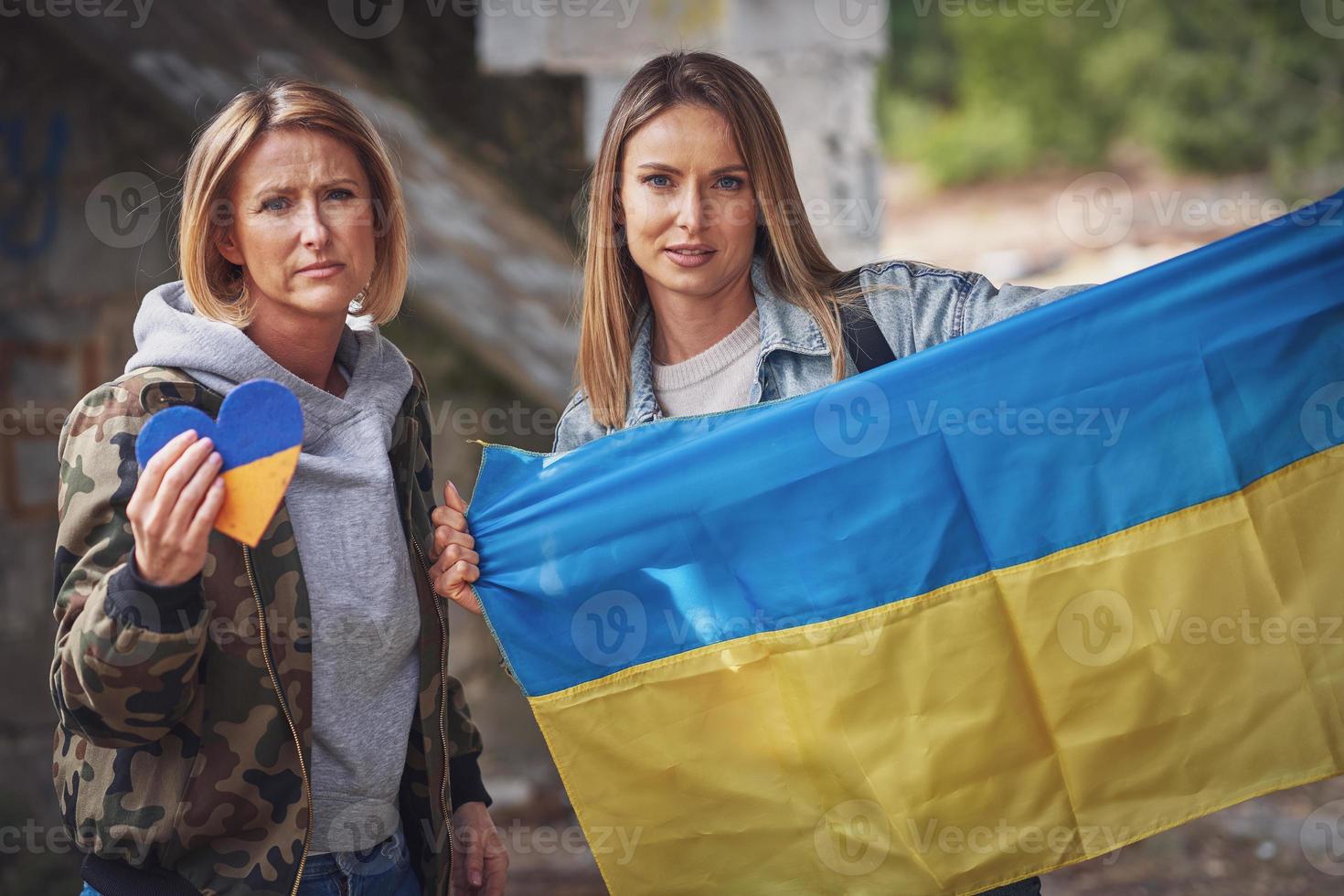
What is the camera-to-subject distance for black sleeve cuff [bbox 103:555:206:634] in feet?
5.94

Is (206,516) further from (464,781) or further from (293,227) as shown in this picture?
(464,781)

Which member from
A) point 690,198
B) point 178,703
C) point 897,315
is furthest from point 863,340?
point 178,703

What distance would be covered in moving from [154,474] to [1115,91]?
1901 centimetres

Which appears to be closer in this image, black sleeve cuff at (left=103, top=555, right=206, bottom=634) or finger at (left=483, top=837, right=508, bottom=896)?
black sleeve cuff at (left=103, top=555, right=206, bottom=634)

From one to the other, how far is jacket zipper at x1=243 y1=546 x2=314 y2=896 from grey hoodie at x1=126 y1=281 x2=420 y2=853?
77 mm

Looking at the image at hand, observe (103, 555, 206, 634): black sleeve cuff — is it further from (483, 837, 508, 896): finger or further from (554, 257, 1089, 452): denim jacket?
(554, 257, 1089, 452): denim jacket


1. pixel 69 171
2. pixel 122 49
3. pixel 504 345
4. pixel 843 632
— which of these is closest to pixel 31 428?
pixel 69 171

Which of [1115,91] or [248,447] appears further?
[1115,91]

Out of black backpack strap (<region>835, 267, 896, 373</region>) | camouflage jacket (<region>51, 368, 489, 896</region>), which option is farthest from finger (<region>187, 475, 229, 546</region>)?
black backpack strap (<region>835, 267, 896, 373</region>)

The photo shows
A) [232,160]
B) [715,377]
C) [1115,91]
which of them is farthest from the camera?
[1115,91]

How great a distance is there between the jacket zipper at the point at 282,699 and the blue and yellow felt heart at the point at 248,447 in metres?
0.11

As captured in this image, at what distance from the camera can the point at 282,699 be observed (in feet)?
6.68

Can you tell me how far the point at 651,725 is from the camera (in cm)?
253

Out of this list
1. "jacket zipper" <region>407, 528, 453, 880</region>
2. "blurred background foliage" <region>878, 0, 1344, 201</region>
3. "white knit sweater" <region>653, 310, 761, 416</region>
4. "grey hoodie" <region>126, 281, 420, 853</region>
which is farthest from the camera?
"blurred background foliage" <region>878, 0, 1344, 201</region>
